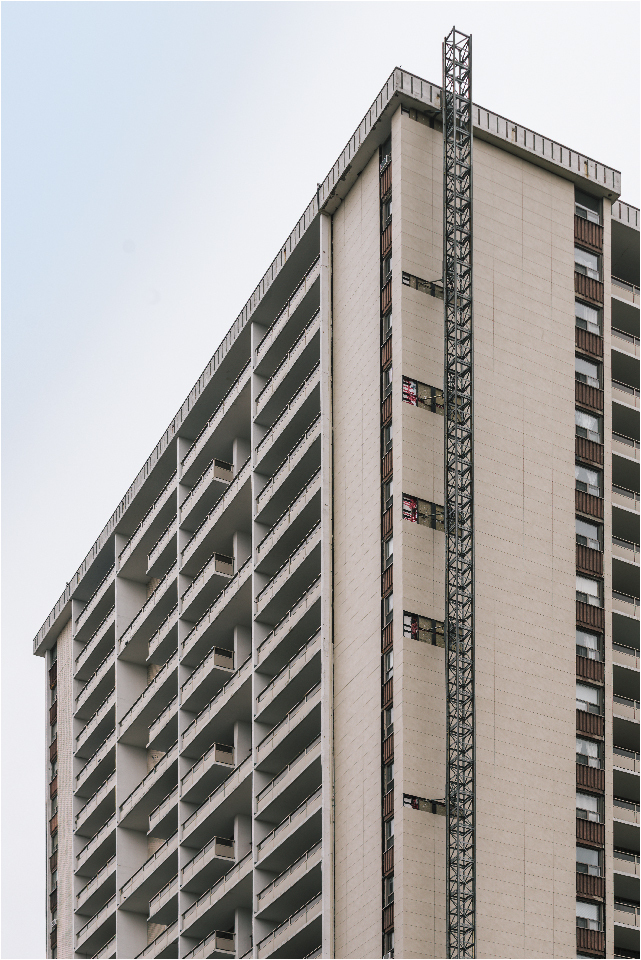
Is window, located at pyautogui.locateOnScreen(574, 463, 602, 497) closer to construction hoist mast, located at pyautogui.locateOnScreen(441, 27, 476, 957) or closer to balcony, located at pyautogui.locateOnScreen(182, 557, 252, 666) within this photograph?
construction hoist mast, located at pyautogui.locateOnScreen(441, 27, 476, 957)

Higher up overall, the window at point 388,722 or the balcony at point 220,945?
the window at point 388,722

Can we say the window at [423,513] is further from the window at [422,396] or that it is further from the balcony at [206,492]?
the balcony at [206,492]

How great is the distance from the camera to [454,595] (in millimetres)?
73875

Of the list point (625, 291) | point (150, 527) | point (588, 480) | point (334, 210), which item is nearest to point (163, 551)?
point (150, 527)

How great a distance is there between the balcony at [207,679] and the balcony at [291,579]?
614 centimetres

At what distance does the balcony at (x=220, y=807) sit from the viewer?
8862 centimetres

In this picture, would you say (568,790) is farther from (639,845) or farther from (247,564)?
(247,564)

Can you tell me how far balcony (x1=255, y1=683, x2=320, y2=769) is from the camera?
80875 mm

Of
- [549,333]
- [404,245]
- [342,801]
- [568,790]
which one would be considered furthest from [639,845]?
[404,245]

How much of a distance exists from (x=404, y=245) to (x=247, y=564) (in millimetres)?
20657

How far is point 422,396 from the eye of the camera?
77.3 m

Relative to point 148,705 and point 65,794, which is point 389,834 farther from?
point 65,794

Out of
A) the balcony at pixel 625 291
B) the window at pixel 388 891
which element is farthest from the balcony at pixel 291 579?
the balcony at pixel 625 291

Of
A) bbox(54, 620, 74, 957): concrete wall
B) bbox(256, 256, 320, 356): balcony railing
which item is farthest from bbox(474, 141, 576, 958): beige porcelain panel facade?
bbox(54, 620, 74, 957): concrete wall
